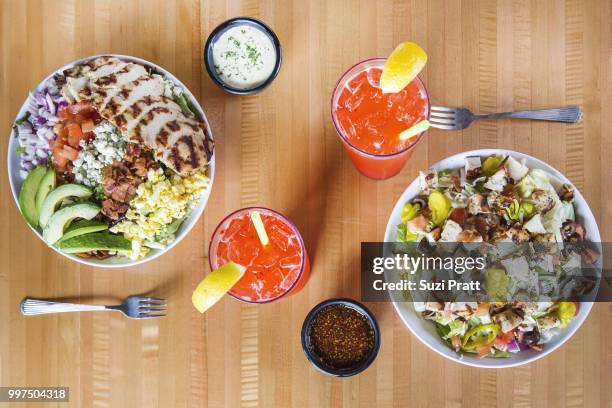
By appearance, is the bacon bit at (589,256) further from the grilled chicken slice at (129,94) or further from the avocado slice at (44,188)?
the avocado slice at (44,188)

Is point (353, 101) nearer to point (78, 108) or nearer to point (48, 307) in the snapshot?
point (78, 108)

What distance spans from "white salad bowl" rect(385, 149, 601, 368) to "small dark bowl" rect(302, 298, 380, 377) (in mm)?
120

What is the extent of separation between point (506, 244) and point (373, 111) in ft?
1.85

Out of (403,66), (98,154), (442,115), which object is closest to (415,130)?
(403,66)

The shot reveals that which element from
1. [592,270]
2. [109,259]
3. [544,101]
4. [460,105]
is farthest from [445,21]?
[109,259]

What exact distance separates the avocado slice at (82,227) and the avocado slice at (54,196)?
74 millimetres

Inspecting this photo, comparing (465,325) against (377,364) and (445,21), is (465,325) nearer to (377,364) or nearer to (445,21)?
(377,364)

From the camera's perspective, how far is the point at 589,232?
1.78 metres

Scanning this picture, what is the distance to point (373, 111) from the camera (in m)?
1.72

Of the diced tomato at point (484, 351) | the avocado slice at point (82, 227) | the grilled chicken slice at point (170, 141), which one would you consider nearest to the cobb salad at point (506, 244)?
the diced tomato at point (484, 351)

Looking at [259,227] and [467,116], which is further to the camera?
[467,116]

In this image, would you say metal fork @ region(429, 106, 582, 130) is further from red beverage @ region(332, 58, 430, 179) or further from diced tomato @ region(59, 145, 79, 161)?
diced tomato @ region(59, 145, 79, 161)

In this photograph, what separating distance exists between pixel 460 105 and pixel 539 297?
0.67m

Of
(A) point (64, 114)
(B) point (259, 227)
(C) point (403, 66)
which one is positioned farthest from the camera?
(A) point (64, 114)
